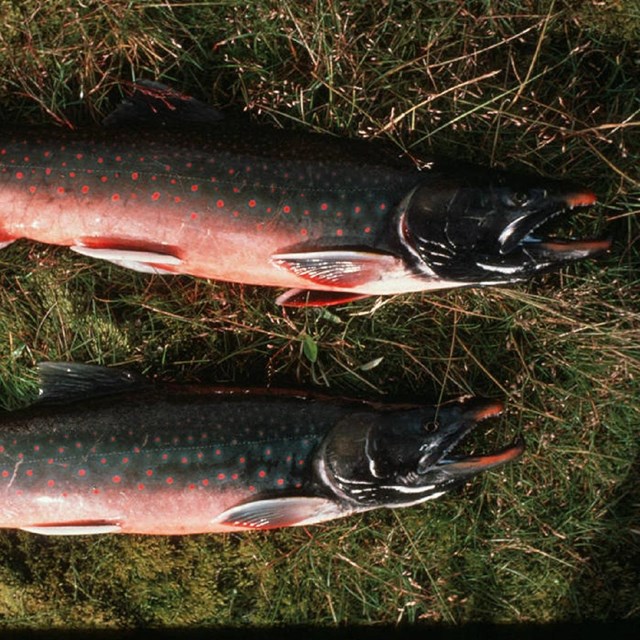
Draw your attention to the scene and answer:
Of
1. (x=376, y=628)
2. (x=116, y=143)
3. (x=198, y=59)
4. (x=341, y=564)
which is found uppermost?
(x=198, y=59)

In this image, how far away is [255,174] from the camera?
258cm

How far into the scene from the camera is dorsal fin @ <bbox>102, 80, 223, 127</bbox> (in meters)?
2.73

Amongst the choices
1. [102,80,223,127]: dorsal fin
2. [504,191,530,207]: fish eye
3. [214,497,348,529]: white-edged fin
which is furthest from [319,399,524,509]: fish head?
[102,80,223,127]: dorsal fin

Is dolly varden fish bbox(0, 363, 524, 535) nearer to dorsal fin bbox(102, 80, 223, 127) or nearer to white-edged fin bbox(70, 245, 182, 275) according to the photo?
white-edged fin bbox(70, 245, 182, 275)

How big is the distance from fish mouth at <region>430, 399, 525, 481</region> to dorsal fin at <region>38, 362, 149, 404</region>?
48.8 inches

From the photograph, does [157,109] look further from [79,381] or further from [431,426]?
[431,426]

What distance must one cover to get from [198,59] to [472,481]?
2.22m

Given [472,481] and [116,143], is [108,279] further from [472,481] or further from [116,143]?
[472,481]

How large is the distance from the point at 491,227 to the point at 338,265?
1.92ft

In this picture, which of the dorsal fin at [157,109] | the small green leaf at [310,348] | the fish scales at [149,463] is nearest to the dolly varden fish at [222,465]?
the fish scales at [149,463]

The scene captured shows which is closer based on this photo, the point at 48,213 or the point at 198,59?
the point at 48,213

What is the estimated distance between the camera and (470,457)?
2.62 meters

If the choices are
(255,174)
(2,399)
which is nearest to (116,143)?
(255,174)

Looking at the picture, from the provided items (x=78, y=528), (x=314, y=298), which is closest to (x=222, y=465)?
(x=78, y=528)
